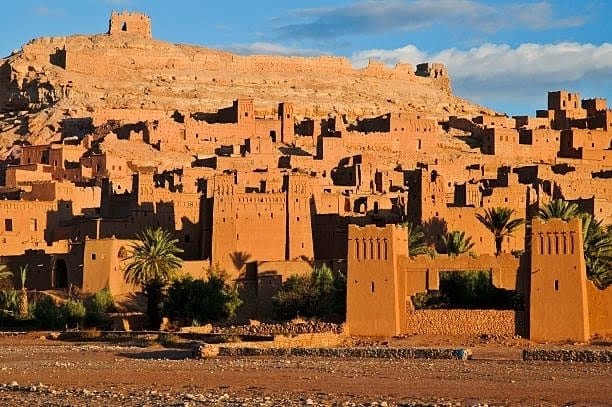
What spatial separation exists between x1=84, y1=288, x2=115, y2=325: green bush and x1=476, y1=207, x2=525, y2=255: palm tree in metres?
12.3

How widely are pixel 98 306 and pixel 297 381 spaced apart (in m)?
16.6

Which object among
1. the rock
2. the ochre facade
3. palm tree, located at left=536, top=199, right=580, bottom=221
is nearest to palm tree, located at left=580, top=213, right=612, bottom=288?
the ochre facade

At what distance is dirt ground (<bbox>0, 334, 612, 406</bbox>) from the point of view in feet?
78.2

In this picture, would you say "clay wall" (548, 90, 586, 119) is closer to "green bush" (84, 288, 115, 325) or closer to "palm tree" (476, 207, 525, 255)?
"palm tree" (476, 207, 525, 255)

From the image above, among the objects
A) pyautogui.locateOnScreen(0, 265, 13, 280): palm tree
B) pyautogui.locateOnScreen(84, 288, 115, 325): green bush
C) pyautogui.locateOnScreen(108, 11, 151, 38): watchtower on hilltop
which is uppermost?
pyautogui.locateOnScreen(108, 11, 151, 38): watchtower on hilltop

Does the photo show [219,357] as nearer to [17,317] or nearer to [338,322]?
[338,322]

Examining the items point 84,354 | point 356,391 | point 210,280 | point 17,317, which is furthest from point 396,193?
point 356,391

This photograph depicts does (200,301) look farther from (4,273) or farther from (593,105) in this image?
(593,105)

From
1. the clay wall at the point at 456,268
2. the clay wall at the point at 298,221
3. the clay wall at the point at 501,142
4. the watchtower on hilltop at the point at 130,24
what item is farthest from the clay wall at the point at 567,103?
the clay wall at the point at 456,268

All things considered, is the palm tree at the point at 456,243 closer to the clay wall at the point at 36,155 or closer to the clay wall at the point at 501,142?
the clay wall at the point at 36,155

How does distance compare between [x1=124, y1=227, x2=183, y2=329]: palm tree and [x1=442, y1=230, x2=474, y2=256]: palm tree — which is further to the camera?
[x1=442, y1=230, x2=474, y2=256]: palm tree

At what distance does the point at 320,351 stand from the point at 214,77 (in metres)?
52.5

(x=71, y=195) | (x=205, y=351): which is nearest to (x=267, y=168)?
(x=71, y=195)

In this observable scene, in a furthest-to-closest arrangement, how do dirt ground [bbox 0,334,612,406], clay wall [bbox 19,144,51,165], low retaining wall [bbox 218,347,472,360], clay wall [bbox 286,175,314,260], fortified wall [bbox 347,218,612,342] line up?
1. clay wall [bbox 19,144,51,165]
2. clay wall [bbox 286,175,314,260]
3. fortified wall [bbox 347,218,612,342]
4. low retaining wall [bbox 218,347,472,360]
5. dirt ground [bbox 0,334,612,406]
